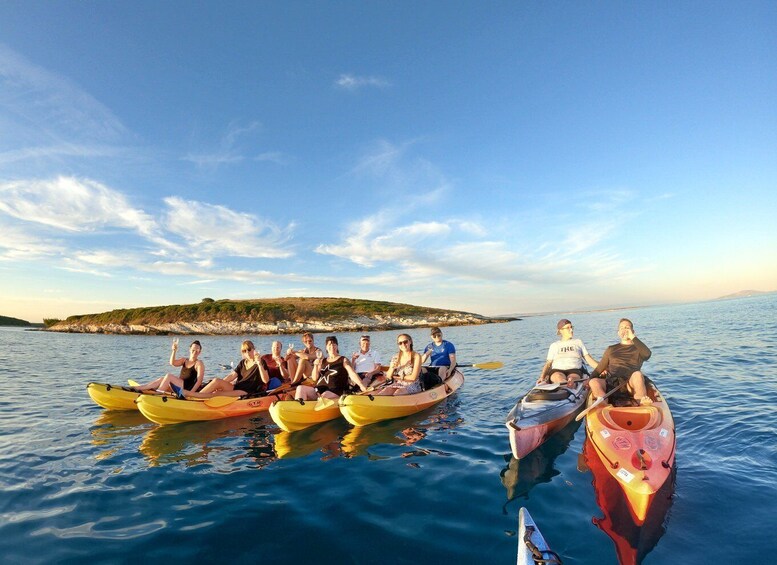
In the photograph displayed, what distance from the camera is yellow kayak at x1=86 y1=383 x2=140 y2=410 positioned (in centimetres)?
1204

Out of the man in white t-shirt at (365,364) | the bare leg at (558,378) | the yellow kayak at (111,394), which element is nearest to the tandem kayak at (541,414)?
the bare leg at (558,378)

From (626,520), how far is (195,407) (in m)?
10.4

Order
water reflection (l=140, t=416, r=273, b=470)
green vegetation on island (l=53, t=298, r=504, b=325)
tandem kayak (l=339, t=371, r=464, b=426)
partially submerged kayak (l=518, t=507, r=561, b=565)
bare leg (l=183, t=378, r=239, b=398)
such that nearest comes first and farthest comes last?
partially submerged kayak (l=518, t=507, r=561, b=565)
water reflection (l=140, t=416, r=273, b=470)
tandem kayak (l=339, t=371, r=464, b=426)
bare leg (l=183, t=378, r=239, b=398)
green vegetation on island (l=53, t=298, r=504, b=325)

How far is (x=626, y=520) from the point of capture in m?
5.34

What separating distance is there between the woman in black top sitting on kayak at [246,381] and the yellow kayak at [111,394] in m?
2.33

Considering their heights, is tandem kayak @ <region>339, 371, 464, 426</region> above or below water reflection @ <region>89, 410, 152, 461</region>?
above

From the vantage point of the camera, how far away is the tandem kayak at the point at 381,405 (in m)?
9.98

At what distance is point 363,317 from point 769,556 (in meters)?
73.1

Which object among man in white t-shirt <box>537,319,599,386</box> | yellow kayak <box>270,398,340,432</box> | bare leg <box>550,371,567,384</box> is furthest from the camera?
man in white t-shirt <box>537,319,599,386</box>

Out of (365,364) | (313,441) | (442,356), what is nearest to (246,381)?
(365,364)

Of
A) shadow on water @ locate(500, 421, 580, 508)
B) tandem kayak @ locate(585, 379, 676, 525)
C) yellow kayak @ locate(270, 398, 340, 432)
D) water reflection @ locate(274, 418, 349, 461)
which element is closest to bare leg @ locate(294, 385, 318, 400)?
yellow kayak @ locate(270, 398, 340, 432)

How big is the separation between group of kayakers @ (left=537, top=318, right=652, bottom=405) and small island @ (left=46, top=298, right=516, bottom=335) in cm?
5798

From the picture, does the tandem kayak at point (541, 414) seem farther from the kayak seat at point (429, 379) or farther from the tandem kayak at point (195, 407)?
the tandem kayak at point (195, 407)

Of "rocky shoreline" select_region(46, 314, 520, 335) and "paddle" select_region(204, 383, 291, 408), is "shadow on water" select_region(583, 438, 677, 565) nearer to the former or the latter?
"paddle" select_region(204, 383, 291, 408)
